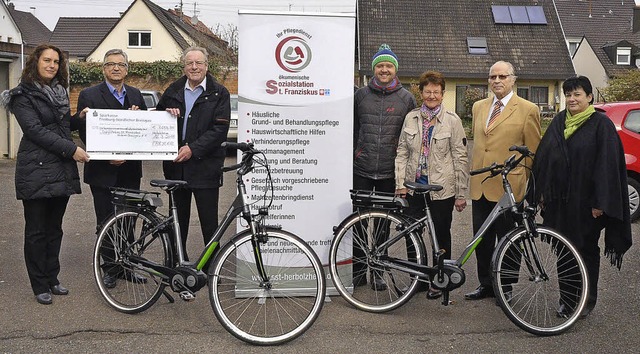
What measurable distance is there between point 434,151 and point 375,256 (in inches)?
39.7

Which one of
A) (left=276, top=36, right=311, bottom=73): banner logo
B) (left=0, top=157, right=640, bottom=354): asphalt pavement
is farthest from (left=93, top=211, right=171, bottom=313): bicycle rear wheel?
(left=276, top=36, right=311, bottom=73): banner logo

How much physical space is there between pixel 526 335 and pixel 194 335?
240cm

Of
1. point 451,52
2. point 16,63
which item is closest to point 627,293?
point 16,63

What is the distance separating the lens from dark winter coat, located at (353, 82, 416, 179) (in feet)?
20.4

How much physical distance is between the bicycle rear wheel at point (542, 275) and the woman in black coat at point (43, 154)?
342 cm

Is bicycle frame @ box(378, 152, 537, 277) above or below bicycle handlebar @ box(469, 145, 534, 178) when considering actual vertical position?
below

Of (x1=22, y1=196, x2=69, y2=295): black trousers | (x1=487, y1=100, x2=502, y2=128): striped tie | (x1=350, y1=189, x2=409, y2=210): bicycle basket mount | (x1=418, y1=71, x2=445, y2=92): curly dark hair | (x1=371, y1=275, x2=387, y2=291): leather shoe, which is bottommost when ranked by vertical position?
(x1=371, y1=275, x2=387, y2=291): leather shoe

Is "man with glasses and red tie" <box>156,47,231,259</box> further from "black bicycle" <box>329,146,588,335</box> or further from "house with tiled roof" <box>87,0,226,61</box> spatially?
"house with tiled roof" <box>87,0,226,61</box>

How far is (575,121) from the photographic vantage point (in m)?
5.60

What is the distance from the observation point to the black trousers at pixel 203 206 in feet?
20.8

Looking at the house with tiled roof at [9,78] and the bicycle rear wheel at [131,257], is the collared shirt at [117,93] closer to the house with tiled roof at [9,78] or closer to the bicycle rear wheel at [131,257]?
the bicycle rear wheel at [131,257]

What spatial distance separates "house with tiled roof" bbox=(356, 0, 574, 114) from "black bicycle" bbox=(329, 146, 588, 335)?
107 feet

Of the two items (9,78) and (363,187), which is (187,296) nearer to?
(363,187)

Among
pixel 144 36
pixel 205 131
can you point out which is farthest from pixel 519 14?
pixel 205 131
